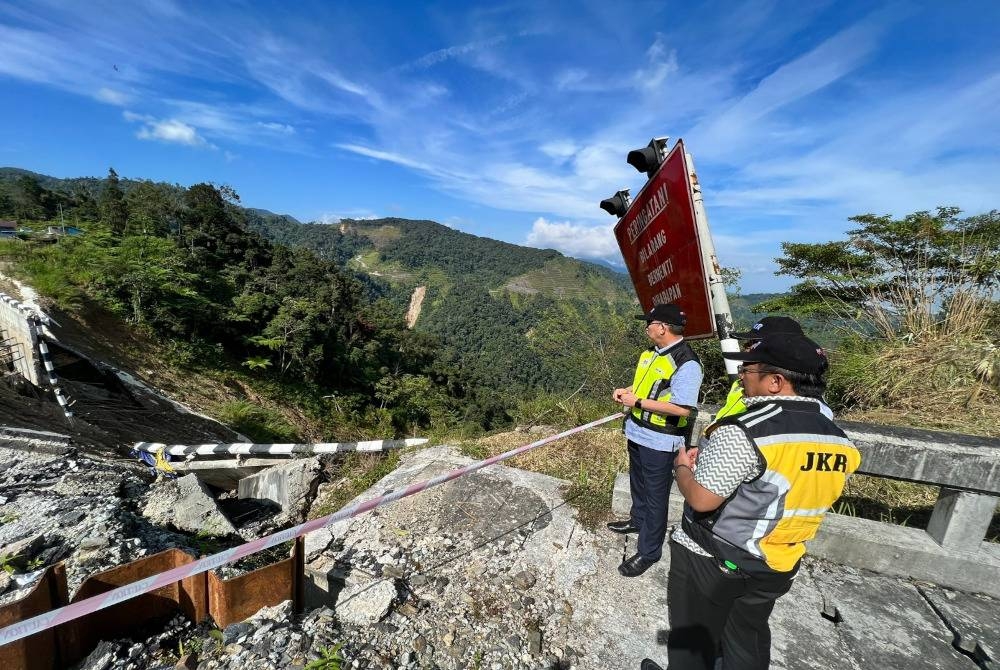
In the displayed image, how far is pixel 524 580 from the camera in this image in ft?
8.66

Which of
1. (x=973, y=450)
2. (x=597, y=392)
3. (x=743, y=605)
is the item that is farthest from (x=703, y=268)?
(x=597, y=392)

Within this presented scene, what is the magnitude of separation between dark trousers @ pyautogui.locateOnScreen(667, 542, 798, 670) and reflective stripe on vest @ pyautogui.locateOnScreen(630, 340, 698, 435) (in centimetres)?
85

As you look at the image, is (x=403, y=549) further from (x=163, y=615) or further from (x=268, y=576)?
(x=163, y=615)

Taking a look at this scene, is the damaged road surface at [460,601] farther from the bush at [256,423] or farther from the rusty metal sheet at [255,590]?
the bush at [256,423]

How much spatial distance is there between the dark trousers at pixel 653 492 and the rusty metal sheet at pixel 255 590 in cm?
192

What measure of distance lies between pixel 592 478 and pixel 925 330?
14.5 ft

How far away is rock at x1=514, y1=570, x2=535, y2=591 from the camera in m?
2.58

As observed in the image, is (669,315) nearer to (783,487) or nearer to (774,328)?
(774,328)

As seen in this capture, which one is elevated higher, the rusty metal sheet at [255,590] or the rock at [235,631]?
the rusty metal sheet at [255,590]

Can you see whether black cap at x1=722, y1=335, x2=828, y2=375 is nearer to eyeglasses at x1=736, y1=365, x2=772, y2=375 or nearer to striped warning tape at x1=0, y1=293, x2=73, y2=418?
eyeglasses at x1=736, y1=365, x2=772, y2=375

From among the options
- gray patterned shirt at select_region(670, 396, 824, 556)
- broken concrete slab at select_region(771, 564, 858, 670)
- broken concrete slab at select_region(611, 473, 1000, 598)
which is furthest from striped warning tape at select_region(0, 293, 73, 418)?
broken concrete slab at select_region(611, 473, 1000, 598)

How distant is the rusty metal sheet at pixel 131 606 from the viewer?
1.61 m

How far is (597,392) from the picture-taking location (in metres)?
8.40

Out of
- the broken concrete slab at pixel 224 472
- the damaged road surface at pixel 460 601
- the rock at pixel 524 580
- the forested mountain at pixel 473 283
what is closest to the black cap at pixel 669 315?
the damaged road surface at pixel 460 601
